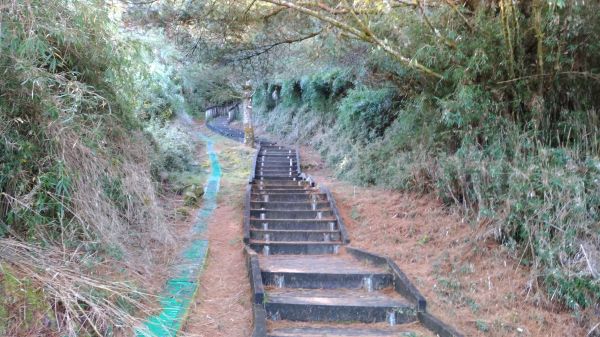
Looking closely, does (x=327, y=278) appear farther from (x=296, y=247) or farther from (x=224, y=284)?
(x=296, y=247)

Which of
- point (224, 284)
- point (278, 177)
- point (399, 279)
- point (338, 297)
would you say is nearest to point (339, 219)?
point (399, 279)

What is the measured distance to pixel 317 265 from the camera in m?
6.39

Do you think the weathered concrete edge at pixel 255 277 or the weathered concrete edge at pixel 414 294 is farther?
the weathered concrete edge at pixel 255 277

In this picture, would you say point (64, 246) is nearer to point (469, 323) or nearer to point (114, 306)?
point (114, 306)

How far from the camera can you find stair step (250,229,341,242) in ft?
24.8

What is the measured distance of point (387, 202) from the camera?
843cm

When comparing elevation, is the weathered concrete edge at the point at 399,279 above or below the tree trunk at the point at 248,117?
below

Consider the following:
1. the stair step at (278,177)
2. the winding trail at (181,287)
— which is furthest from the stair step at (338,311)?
the stair step at (278,177)

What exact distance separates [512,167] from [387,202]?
3068 millimetres

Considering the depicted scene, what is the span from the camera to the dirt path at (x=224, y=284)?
445cm

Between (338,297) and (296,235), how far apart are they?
2335mm

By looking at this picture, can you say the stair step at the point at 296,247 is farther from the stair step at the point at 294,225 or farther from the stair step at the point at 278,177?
the stair step at the point at 278,177

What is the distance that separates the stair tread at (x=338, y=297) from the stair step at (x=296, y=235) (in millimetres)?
1943

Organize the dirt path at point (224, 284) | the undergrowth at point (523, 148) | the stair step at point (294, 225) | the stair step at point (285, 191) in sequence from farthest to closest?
the stair step at point (285, 191), the stair step at point (294, 225), the undergrowth at point (523, 148), the dirt path at point (224, 284)
